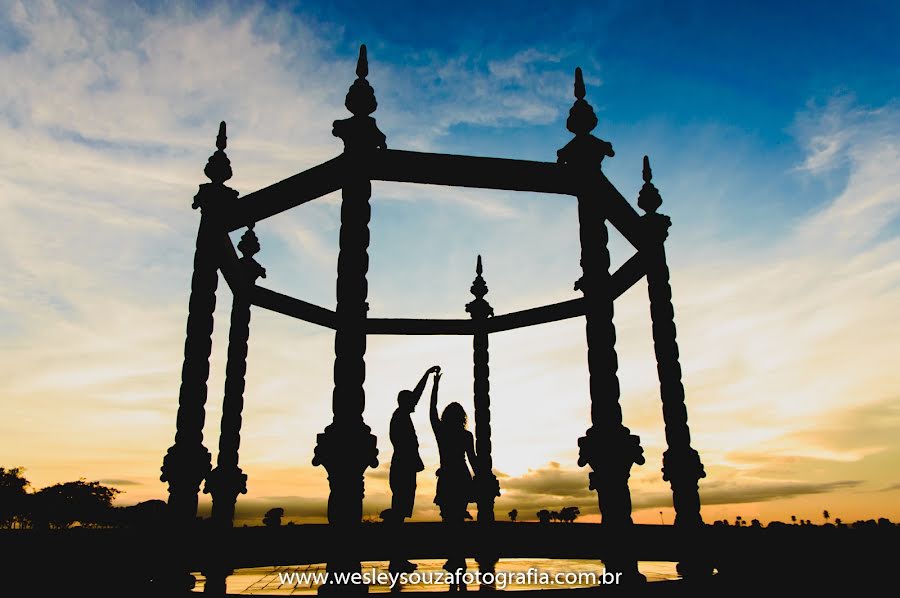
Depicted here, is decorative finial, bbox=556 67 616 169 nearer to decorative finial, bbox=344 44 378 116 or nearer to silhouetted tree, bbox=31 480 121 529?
decorative finial, bbox=344 44 378 116

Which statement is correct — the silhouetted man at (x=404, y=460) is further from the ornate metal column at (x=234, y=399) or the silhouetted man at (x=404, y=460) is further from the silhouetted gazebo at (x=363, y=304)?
the ornate metal column at (x=234, y=399)

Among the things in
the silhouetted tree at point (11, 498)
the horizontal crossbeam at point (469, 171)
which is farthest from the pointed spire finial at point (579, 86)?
the silhouetted tree at point (11, 498)

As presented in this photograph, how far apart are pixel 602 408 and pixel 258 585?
814 cm

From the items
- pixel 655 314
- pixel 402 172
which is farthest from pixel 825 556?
pixel 402 172

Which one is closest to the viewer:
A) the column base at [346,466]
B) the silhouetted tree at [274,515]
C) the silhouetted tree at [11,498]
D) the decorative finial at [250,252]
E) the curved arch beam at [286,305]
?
the column base at [346,466]

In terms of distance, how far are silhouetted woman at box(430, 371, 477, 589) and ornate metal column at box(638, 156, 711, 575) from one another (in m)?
3.85

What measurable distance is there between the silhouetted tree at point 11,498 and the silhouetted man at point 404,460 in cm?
6401

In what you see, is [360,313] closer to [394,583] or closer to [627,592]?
[627,592]

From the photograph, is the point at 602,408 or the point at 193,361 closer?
the point at 602,408

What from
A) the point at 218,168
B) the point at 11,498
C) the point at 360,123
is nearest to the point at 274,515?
the point at 218,168

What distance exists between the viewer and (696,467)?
33.7ft

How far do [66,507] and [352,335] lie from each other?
68710 millimetres

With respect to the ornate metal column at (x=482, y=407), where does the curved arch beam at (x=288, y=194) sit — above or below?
above

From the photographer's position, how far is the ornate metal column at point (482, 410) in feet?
43.9
